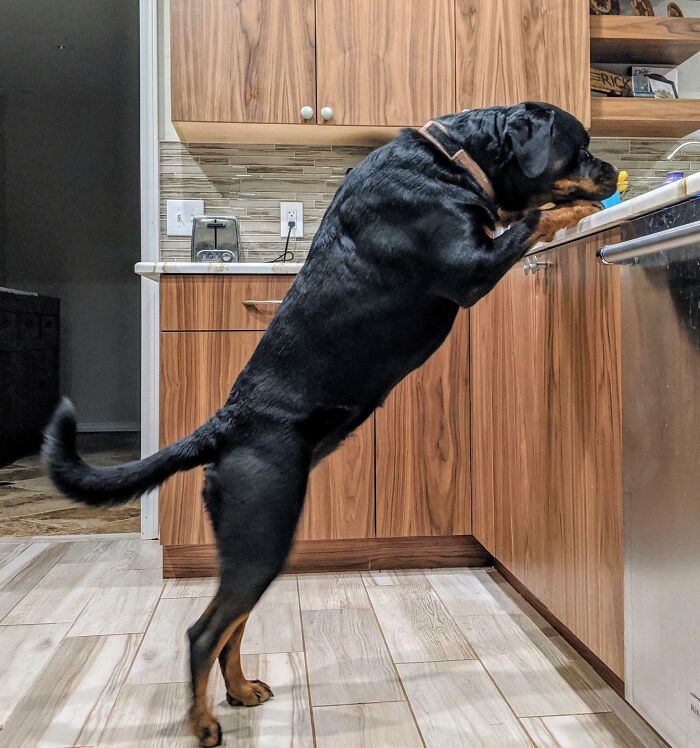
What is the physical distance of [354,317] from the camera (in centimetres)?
128

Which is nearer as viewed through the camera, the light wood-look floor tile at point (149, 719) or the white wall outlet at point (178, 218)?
the light wood-look floor tile at point (149, 719)

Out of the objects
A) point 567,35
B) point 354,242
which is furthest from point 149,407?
point 567,35

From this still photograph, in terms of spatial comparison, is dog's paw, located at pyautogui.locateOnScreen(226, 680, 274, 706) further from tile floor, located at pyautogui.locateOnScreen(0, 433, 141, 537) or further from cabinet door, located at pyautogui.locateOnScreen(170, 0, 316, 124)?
cabinet door, located at pyautogui.locateOnScreen(170, 0, 316, 124)

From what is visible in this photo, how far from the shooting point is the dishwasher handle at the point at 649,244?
1011 mm

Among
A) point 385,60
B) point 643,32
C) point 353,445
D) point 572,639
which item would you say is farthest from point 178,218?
point 572,639

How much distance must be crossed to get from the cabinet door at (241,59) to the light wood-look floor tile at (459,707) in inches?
72.6

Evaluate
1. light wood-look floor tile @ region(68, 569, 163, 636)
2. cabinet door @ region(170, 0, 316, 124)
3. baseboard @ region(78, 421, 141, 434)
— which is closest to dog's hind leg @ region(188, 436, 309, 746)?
light wood-look floor tile @ region(68, 569, 163, 636)

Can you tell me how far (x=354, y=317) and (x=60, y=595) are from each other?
138cm

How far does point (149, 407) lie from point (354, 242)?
1.68 meters

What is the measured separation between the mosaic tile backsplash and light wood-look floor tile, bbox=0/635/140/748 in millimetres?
1529

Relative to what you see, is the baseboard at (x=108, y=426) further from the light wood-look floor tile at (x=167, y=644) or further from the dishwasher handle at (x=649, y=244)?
the dishwasher handle at (x=649, y=244)

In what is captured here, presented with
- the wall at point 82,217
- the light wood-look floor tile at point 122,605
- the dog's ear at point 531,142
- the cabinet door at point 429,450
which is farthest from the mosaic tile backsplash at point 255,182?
the wall at point 82,217

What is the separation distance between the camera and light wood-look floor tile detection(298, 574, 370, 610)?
6.57 feet

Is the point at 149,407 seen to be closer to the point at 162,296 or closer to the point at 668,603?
the point at 162,296
